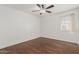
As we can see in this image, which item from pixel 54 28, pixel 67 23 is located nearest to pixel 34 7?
pixel 54 28

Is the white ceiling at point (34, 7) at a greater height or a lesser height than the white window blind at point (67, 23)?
greater

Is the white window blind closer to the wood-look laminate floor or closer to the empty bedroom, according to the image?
the empty bedroom

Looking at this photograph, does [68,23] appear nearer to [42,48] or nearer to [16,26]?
[42,48]

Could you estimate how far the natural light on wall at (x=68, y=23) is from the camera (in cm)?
140

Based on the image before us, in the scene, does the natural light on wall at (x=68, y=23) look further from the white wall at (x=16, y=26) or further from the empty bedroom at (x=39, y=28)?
the white wall at (x=16, y=26)

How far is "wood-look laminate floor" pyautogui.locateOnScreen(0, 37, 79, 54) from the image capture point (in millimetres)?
1423

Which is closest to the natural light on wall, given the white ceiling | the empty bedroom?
the empty bedroom

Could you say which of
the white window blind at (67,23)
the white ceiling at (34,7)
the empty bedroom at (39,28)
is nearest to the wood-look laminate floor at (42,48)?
the empty bedroom at (39,28)

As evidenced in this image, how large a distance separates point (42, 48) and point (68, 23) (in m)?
0.55

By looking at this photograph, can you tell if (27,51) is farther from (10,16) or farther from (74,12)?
(74,12)

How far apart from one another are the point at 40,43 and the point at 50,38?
0.17 metres

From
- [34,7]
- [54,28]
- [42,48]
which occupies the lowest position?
[42,48]

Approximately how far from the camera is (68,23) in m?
1.42

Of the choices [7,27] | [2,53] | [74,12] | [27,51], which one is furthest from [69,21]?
[2,53]
